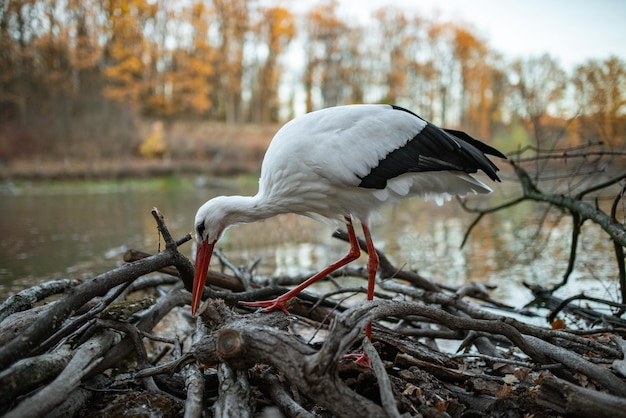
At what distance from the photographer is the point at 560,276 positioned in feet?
19.5

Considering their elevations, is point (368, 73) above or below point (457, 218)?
above

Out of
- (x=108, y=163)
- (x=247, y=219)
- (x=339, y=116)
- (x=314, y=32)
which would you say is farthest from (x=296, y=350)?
A: (x=314, y=32)

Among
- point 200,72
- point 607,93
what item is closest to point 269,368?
point 607,93

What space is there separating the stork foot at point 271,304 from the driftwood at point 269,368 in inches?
8.8

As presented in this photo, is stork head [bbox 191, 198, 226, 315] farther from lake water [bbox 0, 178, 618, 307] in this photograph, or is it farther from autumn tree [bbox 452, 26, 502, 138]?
autumn tree [bbox 452, 26, 502, 138]

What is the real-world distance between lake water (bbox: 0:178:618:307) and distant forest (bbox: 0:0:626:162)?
17.1m

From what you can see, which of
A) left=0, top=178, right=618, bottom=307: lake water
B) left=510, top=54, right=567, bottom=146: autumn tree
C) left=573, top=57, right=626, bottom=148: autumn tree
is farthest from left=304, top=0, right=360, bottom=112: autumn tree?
left=573, top=57, right=626, bottom=148: autumn tree

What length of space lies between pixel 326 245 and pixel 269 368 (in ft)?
19.6

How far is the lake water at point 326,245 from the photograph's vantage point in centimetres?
600

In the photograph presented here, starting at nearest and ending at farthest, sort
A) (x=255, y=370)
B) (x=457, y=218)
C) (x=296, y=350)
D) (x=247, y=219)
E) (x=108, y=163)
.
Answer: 1. (x=296, y=350)
2. (x=255, y=370)
3. (x=247, y=219)
4. (x=457, y=218)
5. (x=108, y=163)

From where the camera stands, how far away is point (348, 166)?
10.4ft

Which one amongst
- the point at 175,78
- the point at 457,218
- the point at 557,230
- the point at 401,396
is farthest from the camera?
the point at 175,78

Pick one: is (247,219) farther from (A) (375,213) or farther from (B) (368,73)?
(B) (368,73)

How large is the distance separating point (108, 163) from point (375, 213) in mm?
25241
